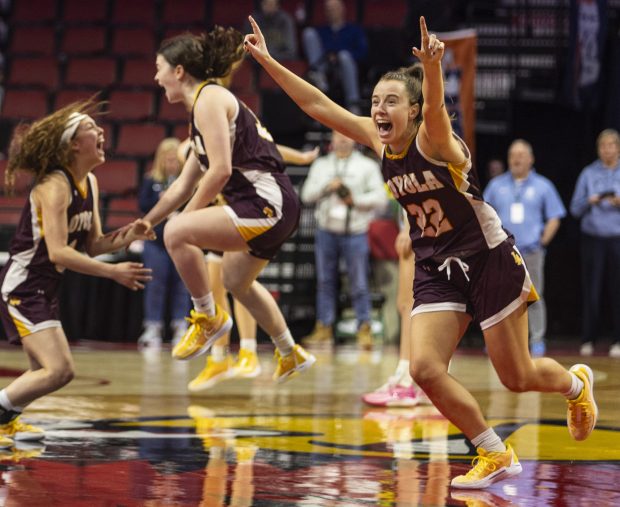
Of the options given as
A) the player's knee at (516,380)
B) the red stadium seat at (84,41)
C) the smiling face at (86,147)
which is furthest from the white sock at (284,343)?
the red stadium seat at (84,41)

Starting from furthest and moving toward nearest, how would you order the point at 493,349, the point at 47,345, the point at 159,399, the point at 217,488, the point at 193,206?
the point at 159,399 → the point at 193,206 → the point at 47,345 → the point at 493,349 → the point at 217,488

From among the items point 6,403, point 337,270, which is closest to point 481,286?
point 6,403

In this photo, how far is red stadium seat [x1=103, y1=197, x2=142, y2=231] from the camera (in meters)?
10.7

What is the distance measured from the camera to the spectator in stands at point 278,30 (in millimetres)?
12820

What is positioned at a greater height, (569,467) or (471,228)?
(471,228)

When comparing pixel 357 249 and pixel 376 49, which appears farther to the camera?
pixel 376 49

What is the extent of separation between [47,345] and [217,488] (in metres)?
1.28

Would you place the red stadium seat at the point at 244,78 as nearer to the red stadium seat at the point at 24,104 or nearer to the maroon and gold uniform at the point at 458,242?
the red stadium seat at the point at 24,104

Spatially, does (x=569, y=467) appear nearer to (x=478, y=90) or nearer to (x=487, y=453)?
(x=487, y=453)

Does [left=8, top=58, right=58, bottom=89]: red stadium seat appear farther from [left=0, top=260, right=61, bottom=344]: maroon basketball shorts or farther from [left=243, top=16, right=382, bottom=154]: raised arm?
[left=243, top=16, right=382, bottom=154]: raised arm

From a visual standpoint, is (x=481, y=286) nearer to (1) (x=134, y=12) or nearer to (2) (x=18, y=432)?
(2) (x=18, y=432)

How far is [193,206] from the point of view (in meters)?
5.29

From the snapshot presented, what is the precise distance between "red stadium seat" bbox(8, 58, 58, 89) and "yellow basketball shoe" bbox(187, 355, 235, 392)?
25.4 feet

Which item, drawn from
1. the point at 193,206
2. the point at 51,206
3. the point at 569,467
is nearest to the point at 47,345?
the point at 51,206
